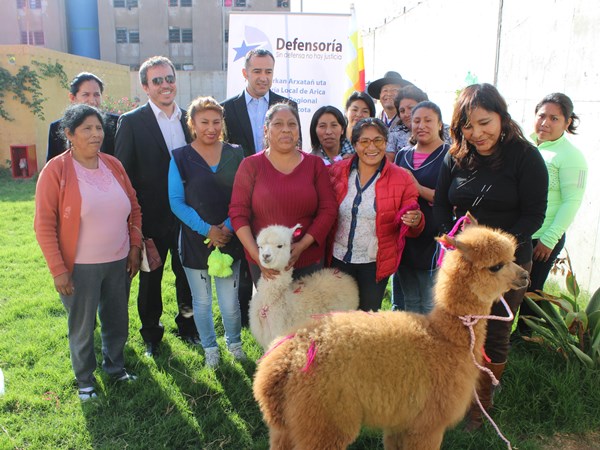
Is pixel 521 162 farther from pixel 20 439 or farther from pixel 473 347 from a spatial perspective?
pixel 20 439

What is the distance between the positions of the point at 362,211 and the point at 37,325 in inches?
147

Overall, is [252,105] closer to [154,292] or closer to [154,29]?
[154,292]

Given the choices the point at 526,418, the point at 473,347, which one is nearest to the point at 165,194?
the point at 473,347

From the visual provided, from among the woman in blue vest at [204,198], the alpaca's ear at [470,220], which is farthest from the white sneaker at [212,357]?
the alpaca's ear at [470,220]

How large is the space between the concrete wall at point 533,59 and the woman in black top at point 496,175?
2.56 metres

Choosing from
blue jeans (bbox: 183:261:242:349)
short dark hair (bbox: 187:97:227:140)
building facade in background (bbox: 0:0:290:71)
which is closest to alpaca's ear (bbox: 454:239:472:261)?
blue jeans (bbox: 183:261:242:349)

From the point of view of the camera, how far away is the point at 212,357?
4078 millimetres

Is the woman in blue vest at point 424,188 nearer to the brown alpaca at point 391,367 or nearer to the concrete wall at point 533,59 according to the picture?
the brown alpaca at point 391,367

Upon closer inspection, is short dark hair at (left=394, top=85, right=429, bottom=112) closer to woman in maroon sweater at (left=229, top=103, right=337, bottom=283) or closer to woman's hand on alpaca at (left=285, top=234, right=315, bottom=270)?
woman in maroon sweater at (left=229, top=103, right=337, bottom=283)

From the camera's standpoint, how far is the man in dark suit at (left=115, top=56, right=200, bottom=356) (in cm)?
414

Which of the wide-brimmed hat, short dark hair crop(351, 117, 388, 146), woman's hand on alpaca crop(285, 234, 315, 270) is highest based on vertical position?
the wide-brimmed hat

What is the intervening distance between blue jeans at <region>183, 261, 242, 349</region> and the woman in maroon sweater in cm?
56

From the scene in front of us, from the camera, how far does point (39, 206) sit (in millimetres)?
3250

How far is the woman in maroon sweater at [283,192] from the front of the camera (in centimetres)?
350
